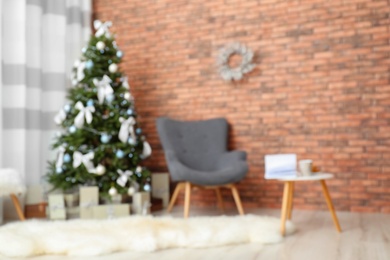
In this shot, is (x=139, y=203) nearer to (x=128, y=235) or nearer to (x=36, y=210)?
(x=36, y=210)

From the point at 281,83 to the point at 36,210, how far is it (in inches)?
96.0

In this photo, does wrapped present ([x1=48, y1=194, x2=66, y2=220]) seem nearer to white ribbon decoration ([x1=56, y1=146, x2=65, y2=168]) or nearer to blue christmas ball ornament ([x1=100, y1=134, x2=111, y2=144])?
white ribbon decoration ([x1=56, y1=146, x2=65, y2=168])

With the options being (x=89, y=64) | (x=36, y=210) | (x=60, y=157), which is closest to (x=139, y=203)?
(x=60, y=157)

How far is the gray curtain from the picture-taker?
3.67 metres

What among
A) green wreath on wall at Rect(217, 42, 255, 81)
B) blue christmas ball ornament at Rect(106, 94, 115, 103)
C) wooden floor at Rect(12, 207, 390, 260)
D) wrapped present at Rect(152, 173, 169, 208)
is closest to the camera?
wooden floor at Rect(12, 207, 390, 260)

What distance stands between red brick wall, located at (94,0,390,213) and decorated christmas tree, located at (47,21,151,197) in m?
0.69

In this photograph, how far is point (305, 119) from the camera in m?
3.87

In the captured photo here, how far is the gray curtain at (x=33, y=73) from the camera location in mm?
3666

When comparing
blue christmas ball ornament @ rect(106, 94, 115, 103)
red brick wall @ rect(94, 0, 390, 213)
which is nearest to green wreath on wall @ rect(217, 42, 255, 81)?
red brick wall @ rect(94, 0, 390, 213)

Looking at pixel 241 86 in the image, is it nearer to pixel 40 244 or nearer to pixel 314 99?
pixel 314 99

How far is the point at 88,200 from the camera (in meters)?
3.56

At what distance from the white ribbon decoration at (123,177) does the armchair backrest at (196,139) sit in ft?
1.39

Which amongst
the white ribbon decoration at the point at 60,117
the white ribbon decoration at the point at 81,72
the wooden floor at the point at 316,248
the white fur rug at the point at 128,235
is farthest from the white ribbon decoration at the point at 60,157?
the wooden floor at the point at 316,248

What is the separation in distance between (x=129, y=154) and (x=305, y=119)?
5.24ft
